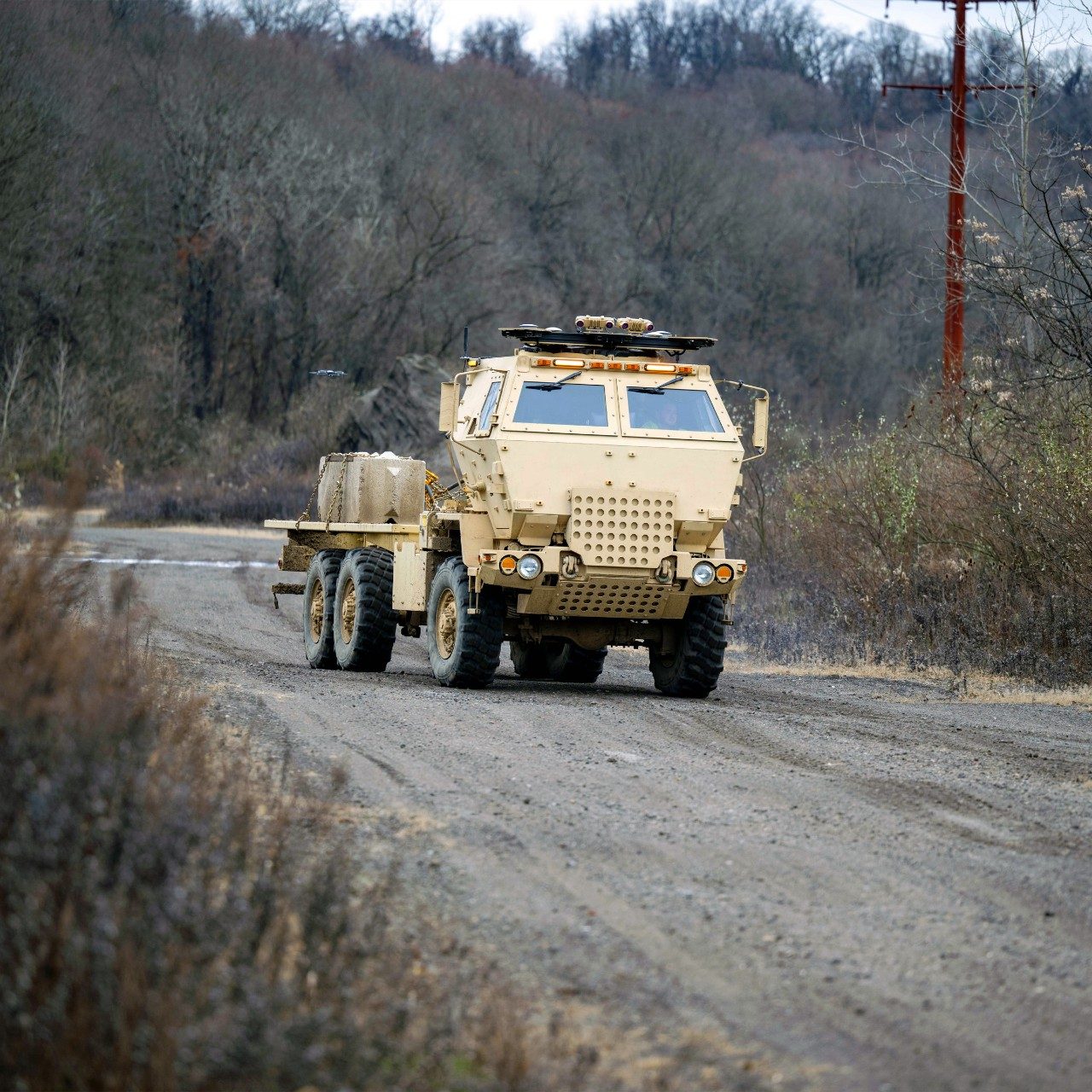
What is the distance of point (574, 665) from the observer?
15.4 m

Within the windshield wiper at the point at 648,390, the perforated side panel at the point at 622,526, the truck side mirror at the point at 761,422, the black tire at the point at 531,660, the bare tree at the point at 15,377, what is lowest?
the black tire at the point at 531,660

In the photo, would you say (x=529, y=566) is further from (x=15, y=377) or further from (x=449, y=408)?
(x=15, y=377)

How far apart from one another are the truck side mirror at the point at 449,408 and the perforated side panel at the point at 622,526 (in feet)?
6.13

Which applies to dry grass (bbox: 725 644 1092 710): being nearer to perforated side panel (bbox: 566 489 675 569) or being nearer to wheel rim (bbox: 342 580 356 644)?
perforated side panel (bbox: 566 489 675 569)

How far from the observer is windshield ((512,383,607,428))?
42.4 feet

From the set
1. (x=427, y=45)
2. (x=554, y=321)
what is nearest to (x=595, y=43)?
(x=427, y=45)

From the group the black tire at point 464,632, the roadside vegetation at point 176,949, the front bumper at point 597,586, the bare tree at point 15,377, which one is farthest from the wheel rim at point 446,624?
the bare tree at point 15,377

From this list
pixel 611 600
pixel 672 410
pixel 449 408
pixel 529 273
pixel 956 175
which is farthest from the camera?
pixel 529 273

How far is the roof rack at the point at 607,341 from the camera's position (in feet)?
44.0

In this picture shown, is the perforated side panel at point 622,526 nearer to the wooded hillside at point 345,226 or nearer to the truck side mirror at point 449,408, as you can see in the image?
the truck side mirror at point 449,408

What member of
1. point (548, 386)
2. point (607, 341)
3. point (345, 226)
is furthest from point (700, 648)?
point (345, 226)

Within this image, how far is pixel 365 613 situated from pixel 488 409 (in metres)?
2.39

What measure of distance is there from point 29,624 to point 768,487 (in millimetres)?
17695

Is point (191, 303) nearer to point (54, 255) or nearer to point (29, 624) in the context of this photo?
point (54, 255)
